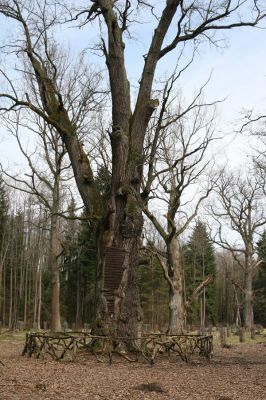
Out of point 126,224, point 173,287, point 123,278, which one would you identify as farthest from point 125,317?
point 173,287

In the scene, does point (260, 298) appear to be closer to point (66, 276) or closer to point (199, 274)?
point (199, 274)

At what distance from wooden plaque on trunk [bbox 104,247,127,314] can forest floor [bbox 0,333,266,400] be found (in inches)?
71.2

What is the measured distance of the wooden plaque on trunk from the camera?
1280cm

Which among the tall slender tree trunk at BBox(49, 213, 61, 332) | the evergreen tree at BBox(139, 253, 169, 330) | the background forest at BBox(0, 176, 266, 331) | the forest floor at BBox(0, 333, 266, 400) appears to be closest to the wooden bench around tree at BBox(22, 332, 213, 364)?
the forest floor at BBox(0, 333, 266, 400)

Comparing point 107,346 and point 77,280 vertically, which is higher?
point 77,280

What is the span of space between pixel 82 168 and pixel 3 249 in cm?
2837

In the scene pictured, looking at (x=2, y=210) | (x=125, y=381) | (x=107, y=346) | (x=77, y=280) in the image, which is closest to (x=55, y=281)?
(x=107, y=346)

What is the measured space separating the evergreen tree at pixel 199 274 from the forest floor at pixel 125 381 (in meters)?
42.2

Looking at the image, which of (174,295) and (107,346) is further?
(174,295)

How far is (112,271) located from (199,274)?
45.8m

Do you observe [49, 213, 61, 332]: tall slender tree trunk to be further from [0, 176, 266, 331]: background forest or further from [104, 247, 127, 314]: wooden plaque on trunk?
[0, 176, 266, 331]: background forest

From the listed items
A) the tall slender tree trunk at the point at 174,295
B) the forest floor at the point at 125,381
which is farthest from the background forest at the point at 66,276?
the forest floor at the point at 125,381

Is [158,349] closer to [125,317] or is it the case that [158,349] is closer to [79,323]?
[125,317]

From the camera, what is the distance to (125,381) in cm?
852
